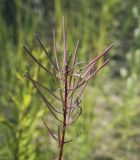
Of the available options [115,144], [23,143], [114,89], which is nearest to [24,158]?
[23,143]

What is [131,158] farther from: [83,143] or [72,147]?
[83,143]

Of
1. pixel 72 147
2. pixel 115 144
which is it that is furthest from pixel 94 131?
pixel 72 147

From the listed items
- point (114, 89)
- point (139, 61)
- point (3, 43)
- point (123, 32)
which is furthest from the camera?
point (123, 32)

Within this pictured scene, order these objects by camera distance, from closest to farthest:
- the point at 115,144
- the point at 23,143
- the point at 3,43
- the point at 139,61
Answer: the point at 23,143 → the point at 3,43 → the point at 139,61 → the point at 115,144

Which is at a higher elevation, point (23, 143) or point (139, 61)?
point (139, 61)

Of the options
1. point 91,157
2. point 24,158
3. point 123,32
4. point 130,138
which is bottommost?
point 24,158

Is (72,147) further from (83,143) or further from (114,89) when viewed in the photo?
(114,89)

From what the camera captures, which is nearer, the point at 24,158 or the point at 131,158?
the point at 24,158
